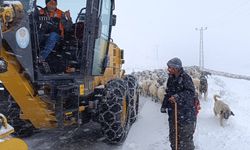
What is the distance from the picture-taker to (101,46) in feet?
23.6

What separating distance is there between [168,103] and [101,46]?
6.22 feet

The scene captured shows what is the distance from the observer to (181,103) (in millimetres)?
5738

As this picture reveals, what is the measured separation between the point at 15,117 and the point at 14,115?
0.19 feet

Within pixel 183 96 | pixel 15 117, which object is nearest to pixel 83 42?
pixel 183 96

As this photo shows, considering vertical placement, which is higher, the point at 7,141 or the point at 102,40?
the point at 102,40

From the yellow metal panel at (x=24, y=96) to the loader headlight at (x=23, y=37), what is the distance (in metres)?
0.23

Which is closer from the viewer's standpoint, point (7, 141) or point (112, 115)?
point (7, 141)

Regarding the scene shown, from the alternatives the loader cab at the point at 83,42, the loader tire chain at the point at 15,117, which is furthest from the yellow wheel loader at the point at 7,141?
the loader tire chain at the point at 15,117

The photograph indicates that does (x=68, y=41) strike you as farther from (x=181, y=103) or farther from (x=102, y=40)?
(x=181, y=103)

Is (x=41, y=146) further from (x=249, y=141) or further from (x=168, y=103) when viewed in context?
(x=249, y=141)

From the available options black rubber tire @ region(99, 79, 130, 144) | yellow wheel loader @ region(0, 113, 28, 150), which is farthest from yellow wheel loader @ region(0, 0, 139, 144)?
yellow wheel loader @ region(0, 113, 28, 150)

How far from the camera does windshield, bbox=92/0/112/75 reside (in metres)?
6.82

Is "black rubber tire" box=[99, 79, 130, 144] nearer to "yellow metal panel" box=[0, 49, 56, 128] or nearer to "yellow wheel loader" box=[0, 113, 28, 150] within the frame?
"yellow metal panel" box=[0, 49, 56, 128]

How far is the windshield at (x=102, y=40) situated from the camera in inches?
268
